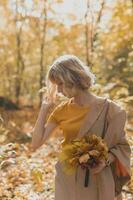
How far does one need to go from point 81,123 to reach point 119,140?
1.01 feet

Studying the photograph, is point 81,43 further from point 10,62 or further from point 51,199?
point 51,199

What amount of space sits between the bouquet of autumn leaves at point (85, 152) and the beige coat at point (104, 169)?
0.34ft

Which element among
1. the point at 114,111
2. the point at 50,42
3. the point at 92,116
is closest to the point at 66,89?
the point at 92,116

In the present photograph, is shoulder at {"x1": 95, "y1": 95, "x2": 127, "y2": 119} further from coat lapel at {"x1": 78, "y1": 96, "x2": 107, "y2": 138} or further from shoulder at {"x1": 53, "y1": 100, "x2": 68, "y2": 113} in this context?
shoulder at {"x1": 53, "y1": 100, "x2": 68, "y2": 113}

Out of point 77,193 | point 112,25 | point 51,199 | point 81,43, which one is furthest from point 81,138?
point 81,43

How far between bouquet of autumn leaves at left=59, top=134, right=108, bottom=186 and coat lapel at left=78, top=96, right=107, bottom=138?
2.6 inches

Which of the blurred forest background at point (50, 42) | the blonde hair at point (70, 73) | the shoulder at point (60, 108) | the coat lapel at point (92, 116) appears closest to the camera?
the blonde hair at point (70, 73)

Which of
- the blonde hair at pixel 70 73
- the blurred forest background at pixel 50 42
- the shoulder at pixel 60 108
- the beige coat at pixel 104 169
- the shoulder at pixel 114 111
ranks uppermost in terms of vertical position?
the blonde hair at pixel 70 73

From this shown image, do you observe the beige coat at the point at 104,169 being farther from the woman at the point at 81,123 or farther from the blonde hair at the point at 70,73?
the blonde hair at the point at 70,73

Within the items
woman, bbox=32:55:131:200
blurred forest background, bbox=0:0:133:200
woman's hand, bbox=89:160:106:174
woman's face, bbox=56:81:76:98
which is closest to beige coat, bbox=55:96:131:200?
woman, bbox=32:55:131:200

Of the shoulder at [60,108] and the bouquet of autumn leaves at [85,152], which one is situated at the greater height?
the shoulder at [60,108]

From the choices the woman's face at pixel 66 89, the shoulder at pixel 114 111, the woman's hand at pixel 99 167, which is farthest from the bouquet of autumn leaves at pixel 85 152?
the woman's face at pixel 66 89

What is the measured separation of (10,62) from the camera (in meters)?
20.2

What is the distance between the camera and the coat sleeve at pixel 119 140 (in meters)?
3.88
